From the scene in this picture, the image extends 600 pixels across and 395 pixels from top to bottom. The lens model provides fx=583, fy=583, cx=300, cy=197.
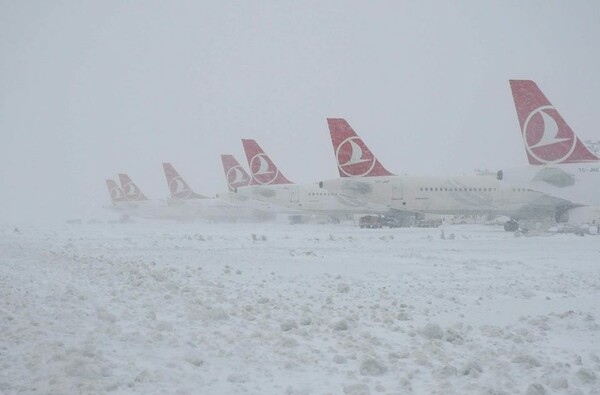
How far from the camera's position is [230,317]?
8.47 metres

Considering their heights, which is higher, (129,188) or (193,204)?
(129,188)

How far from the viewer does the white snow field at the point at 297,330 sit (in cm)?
558

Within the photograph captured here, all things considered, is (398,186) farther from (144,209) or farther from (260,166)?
(144,209)

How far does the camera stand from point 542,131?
83.3 ft

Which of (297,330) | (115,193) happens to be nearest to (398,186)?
(297,330)

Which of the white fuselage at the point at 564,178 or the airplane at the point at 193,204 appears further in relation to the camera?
the airplane at the point at 193,204

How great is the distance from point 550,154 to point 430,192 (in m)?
16.2

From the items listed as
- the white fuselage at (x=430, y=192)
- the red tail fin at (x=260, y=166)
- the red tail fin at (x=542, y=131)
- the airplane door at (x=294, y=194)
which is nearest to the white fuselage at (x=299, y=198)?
the airplane door at (x=294, y=194)

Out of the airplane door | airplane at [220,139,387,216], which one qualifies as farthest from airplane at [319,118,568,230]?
the airplane door

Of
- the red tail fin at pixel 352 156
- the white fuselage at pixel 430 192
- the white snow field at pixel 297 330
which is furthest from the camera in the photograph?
the red tail fin at pixel 352 156

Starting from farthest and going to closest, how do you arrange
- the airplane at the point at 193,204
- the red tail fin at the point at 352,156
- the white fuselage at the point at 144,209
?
the white fuselage at the point at 144,209 < the airplane at the point at 193,204 < the red tail fin at the point at 352,156

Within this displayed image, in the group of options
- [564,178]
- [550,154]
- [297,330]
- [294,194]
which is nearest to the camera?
[297,330]

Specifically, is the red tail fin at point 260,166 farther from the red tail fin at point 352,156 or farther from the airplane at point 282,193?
the red tail fin at point 352,156

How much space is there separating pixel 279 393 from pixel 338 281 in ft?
24.5
